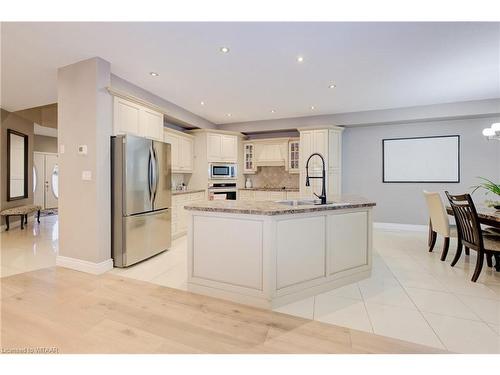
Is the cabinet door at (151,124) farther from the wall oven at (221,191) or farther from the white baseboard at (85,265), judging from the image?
the wall oven at (221,191)

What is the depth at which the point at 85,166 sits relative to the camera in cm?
304

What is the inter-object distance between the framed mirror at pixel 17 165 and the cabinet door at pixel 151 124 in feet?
12.9

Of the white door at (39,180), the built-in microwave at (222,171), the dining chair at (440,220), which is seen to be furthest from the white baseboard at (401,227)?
the white door at (39,180)

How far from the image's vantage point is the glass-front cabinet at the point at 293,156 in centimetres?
627

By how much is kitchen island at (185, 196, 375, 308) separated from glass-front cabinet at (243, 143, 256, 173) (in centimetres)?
422

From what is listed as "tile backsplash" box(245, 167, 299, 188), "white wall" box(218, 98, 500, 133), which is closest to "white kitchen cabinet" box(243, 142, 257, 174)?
"tile backsplash" box(245, 167, 299, 188)

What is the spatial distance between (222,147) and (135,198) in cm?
322

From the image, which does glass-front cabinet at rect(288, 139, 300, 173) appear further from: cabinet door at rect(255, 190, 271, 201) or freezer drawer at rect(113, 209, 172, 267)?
freezer drawer at rect(113, 209, 172, 267)

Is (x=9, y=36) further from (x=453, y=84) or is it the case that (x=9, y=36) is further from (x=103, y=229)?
(x=453, y=84)
